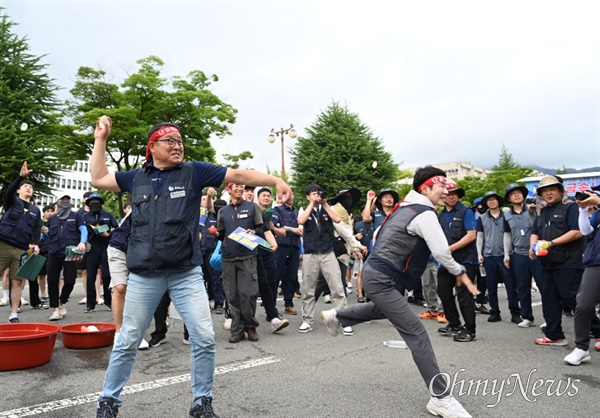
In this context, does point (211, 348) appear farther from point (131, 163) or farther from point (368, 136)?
point (368, 136)

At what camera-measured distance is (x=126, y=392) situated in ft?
13.4

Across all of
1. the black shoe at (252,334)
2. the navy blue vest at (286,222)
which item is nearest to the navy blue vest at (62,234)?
the navy blue vest at (286,222)

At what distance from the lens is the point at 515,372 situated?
15.7 feet

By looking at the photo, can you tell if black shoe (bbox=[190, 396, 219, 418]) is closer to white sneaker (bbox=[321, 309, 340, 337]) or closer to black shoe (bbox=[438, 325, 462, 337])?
white sneaker (bbox=[321, 309, 340, 337])

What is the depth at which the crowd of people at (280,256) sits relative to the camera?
3398mm

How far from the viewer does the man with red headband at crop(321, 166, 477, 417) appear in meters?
3.78

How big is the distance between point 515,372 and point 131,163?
28278 mm

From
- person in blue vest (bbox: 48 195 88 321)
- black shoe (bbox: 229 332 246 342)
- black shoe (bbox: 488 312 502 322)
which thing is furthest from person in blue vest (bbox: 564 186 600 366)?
person in blue vest (bbox: 48 195 88 321)

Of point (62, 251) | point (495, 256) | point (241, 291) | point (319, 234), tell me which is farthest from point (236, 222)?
point (495, 256)

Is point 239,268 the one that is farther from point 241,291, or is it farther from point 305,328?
point 305,328

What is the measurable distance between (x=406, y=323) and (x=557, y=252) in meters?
2.96

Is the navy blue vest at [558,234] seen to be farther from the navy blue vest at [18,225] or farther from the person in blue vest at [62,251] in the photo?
the navy blue vest at [18,225]

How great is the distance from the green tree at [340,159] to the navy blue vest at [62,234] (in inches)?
1075

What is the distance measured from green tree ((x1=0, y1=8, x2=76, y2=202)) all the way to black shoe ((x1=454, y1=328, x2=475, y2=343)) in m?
24.3
